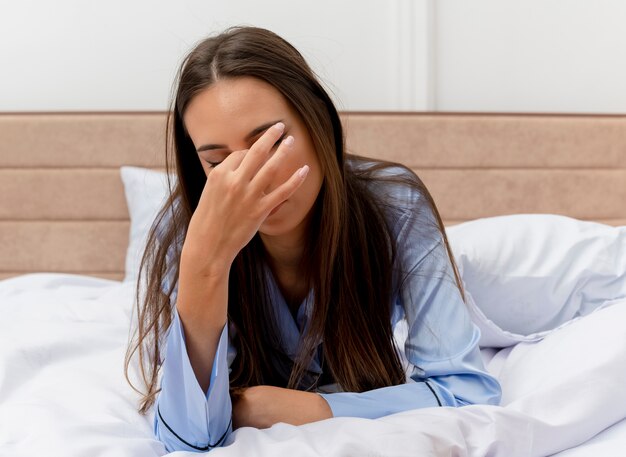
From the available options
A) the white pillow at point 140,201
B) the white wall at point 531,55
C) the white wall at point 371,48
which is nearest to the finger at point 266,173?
the white pillow at point 140,201

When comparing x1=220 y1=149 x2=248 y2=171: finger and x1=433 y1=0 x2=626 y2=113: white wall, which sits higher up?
x1=220 y1=149 x2=248 y2=171: finger

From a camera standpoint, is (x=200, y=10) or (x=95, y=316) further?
(x=200, y=10)

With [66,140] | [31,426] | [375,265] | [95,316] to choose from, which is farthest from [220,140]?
[66,140]

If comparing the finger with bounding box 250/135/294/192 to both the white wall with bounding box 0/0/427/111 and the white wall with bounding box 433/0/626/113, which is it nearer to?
the white wall with bounding box 0/0/427/111

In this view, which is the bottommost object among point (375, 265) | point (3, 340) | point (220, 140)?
point (3, 340)

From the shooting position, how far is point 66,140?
257 centimetres

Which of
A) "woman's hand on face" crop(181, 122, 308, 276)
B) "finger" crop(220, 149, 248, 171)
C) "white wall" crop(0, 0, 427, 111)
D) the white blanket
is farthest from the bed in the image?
"finger" crop(220, 149, 248, 171)

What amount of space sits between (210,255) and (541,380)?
2.07 ft

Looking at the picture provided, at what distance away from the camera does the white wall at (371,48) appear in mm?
2611

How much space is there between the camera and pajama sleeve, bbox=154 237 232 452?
1161 mm

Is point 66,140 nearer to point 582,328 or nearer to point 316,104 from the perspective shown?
point 316,104

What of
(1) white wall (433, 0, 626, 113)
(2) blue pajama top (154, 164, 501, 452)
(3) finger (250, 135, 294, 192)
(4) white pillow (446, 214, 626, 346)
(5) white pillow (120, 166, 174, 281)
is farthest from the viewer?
(1) white wall (433, 0, 626, 113)

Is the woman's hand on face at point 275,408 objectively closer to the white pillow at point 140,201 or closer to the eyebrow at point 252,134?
the eyebrow at point 252,134

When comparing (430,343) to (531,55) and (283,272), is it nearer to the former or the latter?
(283,272)
